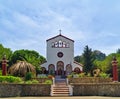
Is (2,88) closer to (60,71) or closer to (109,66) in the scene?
(60,71)

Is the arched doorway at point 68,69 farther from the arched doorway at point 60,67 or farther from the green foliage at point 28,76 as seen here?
the green foliage at point 28,76

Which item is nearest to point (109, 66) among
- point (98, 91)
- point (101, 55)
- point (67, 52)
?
point (67, 52)

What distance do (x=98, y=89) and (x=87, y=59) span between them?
28.4m

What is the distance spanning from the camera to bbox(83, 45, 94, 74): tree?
56.9 meters

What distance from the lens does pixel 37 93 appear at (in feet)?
95.7

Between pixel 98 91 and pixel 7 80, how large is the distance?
8902mm

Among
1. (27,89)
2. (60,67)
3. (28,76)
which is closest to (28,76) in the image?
(28,76)

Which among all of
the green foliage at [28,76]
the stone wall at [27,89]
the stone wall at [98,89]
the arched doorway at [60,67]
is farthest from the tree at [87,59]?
the stone wall at [27,89]

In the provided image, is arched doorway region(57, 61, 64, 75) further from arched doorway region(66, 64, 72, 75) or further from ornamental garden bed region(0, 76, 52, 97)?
ornamental garden bed region(0, 76, 52, 97)

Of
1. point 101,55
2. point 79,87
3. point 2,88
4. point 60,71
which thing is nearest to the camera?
point 2,88

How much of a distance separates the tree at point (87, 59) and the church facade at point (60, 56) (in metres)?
2.21

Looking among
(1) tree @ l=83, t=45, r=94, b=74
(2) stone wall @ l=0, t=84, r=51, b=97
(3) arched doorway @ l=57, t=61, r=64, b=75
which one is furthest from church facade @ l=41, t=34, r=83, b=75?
(2) stone wall @ l=0, t=84, r=51, b=97

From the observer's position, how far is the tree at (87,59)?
56891mm

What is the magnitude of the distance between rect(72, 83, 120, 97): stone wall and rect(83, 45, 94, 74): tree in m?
27.2
